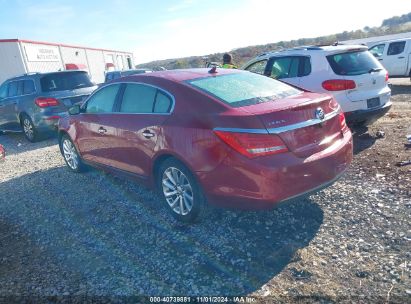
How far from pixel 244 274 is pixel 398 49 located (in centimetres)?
1565

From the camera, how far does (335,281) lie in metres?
2.77

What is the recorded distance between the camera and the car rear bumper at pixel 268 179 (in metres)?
3.05

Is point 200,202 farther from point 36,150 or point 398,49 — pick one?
point 398,49

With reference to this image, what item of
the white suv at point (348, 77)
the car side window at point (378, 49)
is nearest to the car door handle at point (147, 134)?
the white suv at point (348, 77)

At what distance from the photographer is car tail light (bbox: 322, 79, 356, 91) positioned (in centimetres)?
582

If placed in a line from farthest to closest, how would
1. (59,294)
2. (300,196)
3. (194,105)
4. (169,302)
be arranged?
(194,105) → (300,196) → (59,294) → (169,302)

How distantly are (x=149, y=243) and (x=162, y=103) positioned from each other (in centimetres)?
157

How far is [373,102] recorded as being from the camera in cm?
595

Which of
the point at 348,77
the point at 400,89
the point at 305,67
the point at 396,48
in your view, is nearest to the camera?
the point at 348,77

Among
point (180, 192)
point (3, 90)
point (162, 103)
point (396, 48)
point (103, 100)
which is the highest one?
point (3, 90)

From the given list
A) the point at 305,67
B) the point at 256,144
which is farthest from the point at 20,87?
the point at 256,144

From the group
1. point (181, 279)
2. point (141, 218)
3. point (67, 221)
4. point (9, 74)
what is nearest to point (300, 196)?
point (181, 279)

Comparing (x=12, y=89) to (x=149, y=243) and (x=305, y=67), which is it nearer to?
(x=305, y=67)

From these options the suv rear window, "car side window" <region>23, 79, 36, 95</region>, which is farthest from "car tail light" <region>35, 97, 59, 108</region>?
"car side window" <region>23, 79, 36, 95</region>
